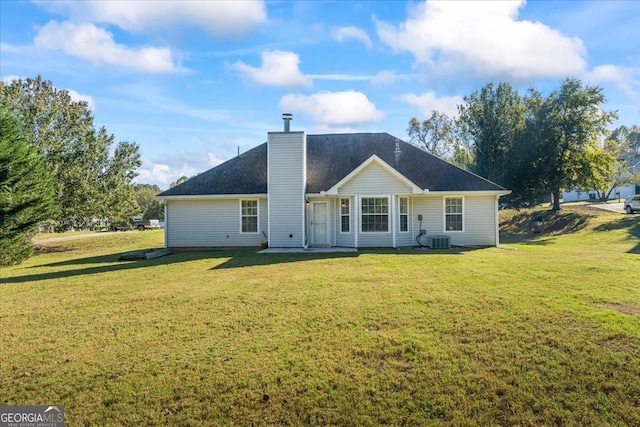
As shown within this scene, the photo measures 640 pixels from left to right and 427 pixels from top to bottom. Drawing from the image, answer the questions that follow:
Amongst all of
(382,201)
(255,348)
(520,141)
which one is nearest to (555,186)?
(520,141)

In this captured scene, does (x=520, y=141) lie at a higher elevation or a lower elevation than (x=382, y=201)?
higher

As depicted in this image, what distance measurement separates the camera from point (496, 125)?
30.7 meters

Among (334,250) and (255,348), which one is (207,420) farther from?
(334,250)

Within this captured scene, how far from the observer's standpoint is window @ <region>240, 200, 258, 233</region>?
18.4m

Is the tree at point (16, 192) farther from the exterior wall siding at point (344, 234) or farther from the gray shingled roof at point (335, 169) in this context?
the exterior wall siding at point (344, 234)

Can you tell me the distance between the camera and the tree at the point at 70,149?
79.9 feet

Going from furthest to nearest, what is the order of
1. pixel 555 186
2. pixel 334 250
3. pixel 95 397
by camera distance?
pixel 555 186, pixel 334 250, pixel 95 397

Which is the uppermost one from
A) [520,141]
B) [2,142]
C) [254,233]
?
[520,141]

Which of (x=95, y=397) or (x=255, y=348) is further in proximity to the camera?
(x=255, y=348)

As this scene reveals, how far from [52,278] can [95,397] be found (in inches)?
357

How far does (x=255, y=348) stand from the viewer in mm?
5422

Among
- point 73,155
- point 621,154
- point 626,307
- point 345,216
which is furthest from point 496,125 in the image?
point 621,154

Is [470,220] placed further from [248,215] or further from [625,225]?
[625,225]

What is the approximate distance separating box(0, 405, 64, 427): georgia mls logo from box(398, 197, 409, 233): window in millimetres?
15251
